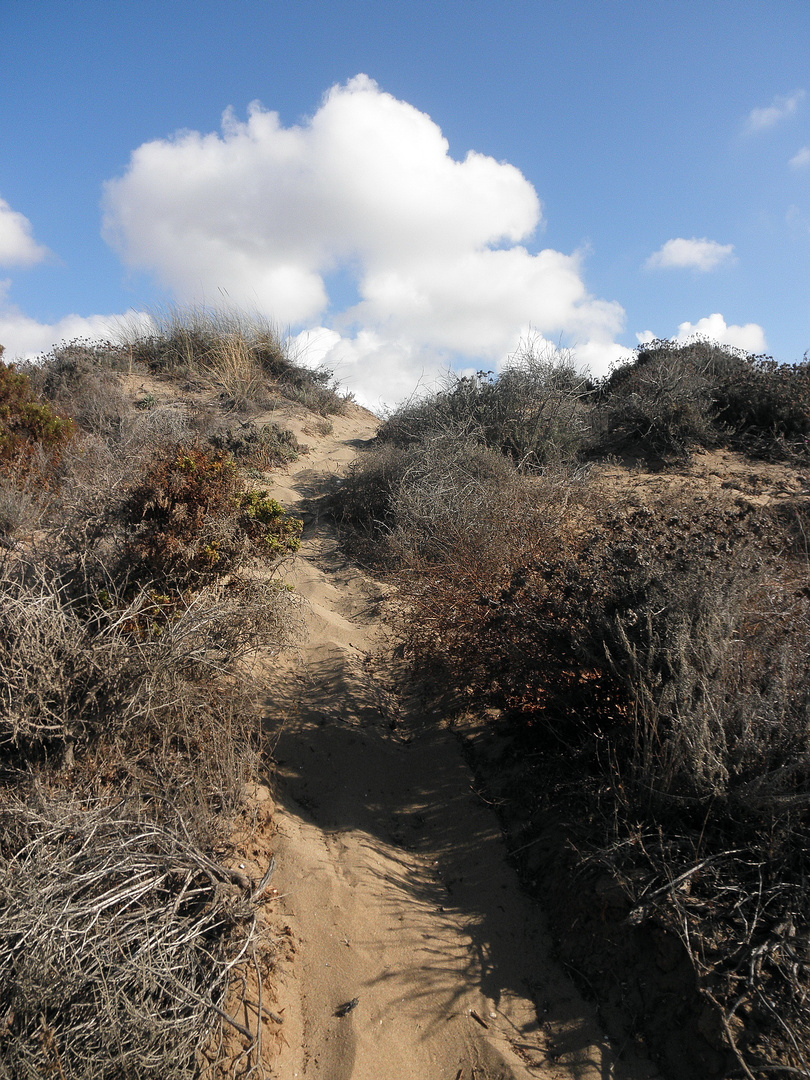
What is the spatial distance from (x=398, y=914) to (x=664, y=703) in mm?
1778

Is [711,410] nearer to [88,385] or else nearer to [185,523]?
[185,523]

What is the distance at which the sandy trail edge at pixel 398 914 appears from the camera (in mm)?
2459

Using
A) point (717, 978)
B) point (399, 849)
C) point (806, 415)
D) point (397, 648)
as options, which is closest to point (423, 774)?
point (399, 849)

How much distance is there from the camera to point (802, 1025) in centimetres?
199

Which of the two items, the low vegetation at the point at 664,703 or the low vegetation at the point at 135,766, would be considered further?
the low vegetation at the point at 664,703

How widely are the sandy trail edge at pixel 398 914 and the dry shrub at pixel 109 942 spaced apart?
20.4 inches

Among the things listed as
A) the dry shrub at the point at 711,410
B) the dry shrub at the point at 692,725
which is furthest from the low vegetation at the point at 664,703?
the dry shrub at the point at 711,410

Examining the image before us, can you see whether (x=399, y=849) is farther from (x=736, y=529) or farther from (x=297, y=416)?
(x=297, y=416)

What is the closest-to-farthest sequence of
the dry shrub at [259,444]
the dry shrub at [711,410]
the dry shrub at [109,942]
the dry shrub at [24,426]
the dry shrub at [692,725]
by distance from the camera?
the dry shrub at [109,942]
the dry shrub at [692,725]
the dry shrub at [24,426]
the dry shrub at [711,410]
the dry shrub at [259,444]

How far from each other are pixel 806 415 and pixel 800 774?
24.9 feet

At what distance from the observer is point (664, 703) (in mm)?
2613

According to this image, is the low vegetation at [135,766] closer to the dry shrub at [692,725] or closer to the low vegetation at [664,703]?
the low vegetation at [664,703]

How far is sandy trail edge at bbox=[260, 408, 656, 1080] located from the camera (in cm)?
246

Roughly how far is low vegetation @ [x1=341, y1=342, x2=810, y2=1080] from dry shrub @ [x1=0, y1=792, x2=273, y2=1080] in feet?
5.65
